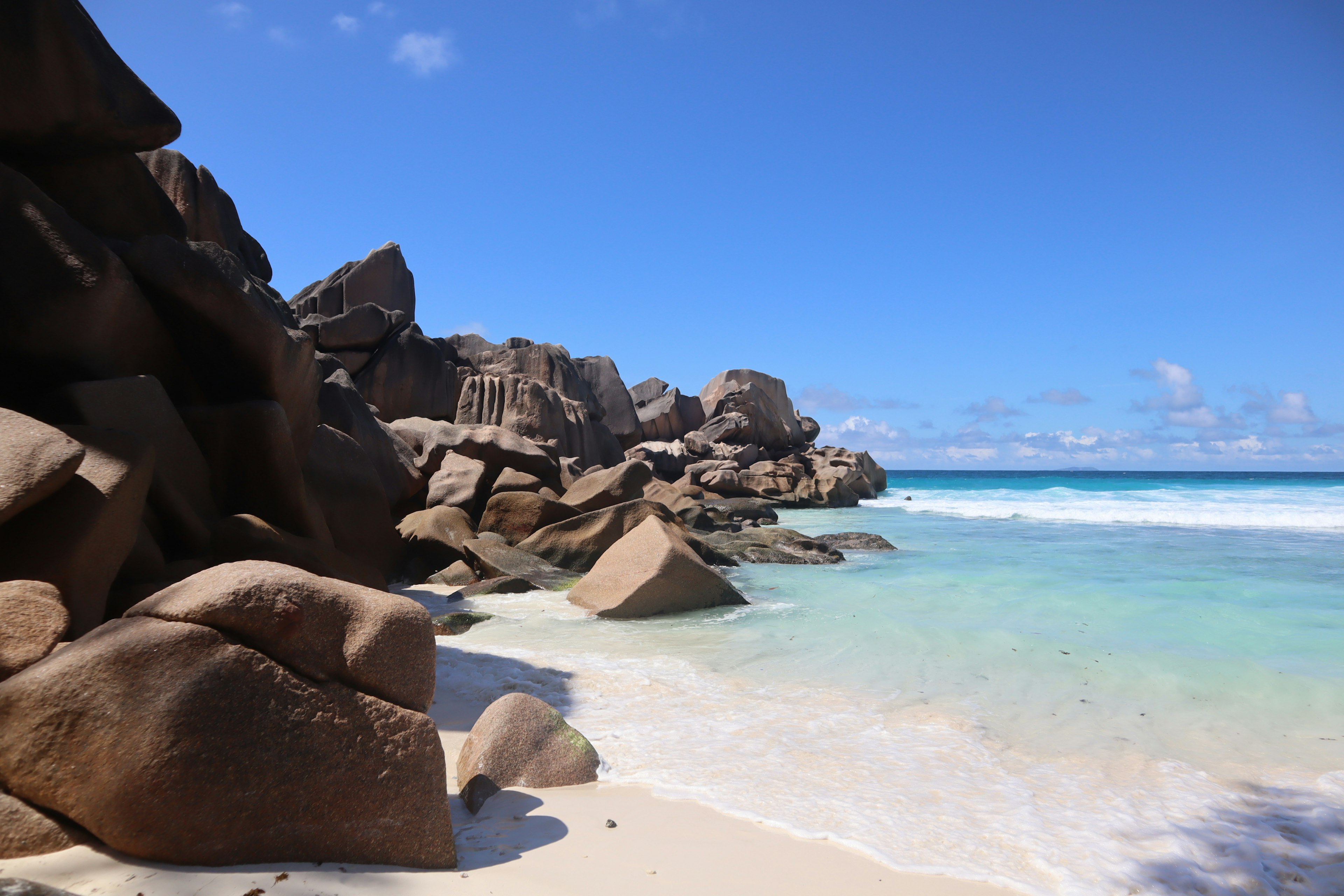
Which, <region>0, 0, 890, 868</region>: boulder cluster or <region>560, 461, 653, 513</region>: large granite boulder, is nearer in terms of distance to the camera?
<region>0, 0, 890, 868</region>: boulder cluster

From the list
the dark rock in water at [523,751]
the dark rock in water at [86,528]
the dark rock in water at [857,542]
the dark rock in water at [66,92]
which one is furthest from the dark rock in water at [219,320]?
the dark rock in water at [857,542]

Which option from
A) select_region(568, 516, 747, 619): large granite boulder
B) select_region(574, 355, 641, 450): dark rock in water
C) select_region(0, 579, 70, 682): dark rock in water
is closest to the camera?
select_region(0, 579, 70, 682): dark rock in water

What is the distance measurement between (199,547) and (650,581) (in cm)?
408

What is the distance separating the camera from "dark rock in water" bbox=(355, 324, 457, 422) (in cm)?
2080

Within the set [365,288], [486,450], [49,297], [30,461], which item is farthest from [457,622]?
[365,288]

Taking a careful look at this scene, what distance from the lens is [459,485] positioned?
11422mm

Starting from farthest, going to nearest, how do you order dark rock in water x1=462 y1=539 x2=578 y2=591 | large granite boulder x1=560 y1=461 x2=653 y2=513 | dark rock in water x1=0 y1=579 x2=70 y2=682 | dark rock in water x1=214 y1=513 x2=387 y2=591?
large granite boulder x1=560 y1=461 x2=653 y2=513
dark rock in water x1=462 y1=539 x2=578 y2=591
dark rock in water x1=214 y1=513 x2=387 y2=591
dark rock in water x1=0 y1=579 x2=70 y2=682

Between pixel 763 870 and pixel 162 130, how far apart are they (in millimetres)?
5875


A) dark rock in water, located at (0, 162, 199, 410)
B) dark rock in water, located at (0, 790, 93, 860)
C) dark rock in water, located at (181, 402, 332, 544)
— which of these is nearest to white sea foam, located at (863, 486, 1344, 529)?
dark rock in water, located at (181, 402, 332, 544)

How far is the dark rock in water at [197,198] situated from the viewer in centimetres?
731

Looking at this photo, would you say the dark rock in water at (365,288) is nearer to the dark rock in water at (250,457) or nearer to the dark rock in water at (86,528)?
the dark rock in water at (250,457)

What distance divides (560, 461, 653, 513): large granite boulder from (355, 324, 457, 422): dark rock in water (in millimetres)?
10983

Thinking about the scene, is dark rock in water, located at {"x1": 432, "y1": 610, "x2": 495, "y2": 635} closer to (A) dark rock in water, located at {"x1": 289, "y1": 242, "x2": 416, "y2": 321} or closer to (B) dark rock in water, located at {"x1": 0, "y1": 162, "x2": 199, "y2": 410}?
(B) dark rock in water, located at {"x1": 0, "y1": 162, "x2": 199, "y2": 410}

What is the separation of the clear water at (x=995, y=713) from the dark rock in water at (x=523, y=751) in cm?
25
